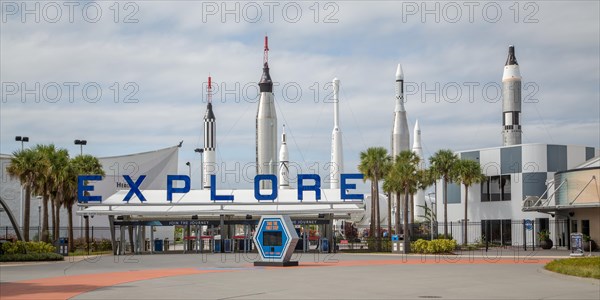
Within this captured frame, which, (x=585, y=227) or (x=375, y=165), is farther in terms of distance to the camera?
(x=375, y=165)

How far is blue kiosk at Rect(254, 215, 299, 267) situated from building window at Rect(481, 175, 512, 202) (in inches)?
1641

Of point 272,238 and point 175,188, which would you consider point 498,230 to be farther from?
point 272,238

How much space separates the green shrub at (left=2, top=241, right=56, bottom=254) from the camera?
148 feet

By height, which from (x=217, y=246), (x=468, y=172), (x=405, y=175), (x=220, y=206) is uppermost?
(x=468, y=172)

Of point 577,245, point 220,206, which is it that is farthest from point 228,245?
point 577,245

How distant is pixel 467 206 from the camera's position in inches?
3036

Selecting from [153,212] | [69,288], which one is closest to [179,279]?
[69,288]

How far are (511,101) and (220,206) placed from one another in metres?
44.5

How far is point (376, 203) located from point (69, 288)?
178 ft

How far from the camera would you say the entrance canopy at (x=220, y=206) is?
59.9 meters

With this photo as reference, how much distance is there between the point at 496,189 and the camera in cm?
7594

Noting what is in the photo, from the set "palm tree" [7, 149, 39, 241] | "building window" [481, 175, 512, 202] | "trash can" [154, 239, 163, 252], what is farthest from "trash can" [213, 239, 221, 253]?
"building window" [481, 175, 512, 202]

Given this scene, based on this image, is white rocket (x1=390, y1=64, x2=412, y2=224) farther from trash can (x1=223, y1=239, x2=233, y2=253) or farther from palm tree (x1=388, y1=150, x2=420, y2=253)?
trash can (x1=223, y1=239, x2=233, y2=253)

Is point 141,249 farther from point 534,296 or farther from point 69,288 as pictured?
point 534,296
